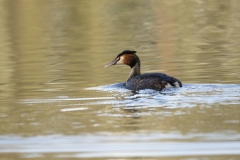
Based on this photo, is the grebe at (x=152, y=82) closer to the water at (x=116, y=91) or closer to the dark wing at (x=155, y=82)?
the dark wing at (x=155, y=82)

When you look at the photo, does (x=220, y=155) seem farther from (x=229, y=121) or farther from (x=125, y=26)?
(x=125, y=26)

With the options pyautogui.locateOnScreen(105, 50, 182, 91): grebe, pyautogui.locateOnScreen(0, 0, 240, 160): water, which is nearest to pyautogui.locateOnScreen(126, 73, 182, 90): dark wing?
pyautogui.locateOnScreen(105, 50, 182, 91): grebe

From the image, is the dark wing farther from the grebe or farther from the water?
the water

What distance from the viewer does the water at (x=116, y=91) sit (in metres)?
8.96

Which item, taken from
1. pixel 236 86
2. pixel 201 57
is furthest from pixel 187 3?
pixel 236 86

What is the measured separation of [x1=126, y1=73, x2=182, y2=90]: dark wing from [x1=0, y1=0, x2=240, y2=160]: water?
0.20 metres

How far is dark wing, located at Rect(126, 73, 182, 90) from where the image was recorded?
44.4 feet

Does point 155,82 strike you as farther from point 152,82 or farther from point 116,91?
point 116,91

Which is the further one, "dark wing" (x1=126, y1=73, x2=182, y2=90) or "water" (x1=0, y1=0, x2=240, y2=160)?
"dark wing" (x1=126, y1=73, x2=182, y2=90)

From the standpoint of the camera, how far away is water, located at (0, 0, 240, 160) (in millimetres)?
8961

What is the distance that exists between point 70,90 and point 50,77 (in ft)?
8.44

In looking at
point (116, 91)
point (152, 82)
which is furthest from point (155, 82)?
point (116, 91)

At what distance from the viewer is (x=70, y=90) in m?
14.3

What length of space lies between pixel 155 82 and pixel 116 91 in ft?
2.71
